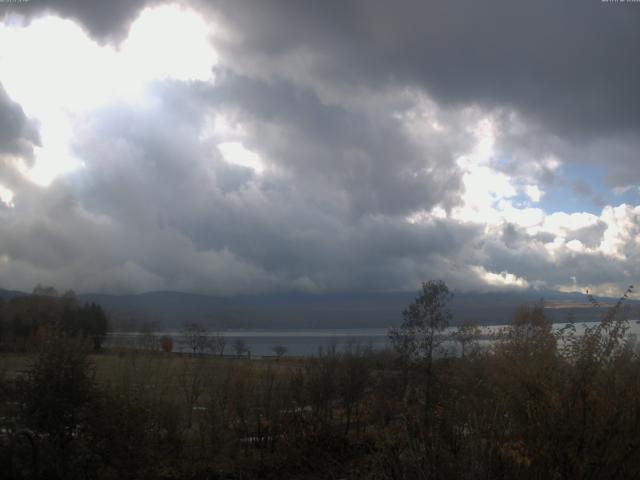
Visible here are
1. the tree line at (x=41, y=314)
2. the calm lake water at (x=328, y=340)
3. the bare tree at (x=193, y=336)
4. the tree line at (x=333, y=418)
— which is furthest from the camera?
the bare tree at (x=193, y=336)

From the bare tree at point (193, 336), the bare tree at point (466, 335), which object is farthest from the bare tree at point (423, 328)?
the bare tree at point (193, 336)

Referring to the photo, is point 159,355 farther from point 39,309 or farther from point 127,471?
point 39,309

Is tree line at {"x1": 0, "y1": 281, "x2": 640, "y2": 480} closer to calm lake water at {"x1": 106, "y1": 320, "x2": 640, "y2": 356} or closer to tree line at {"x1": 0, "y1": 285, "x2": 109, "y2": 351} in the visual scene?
calm lake water at {"x1": 106, "y1": 320, "x2": 640, "y2": 356}

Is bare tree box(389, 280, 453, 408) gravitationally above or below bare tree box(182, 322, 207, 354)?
above

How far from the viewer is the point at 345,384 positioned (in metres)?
21.7

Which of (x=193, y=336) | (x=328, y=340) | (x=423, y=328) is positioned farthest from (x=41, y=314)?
(x=423, y=328)

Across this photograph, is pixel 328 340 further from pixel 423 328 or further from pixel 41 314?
pixel 41 314

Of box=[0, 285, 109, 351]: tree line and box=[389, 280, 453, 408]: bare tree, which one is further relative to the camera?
box=[0, 285, 109, 351]: tree line

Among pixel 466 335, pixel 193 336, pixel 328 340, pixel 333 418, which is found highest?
pixel 466 335

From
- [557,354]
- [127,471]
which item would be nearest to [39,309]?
[127,471]

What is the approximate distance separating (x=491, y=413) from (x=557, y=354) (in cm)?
181

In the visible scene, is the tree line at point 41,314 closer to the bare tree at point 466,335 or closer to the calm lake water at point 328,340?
the calm lake water at point 328,340

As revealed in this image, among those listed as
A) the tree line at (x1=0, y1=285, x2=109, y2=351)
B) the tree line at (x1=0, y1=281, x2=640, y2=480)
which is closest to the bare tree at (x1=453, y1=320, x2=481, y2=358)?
the tree line at (x1=0, y1=281, x2=640, y2=480)

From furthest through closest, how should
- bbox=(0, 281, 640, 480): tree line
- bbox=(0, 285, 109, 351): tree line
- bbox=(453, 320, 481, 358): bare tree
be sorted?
bbox=(0, 285, 109, 351): tree line, bbox=(453, 320, 481, 358): bare tree, bbox=(0, 281, 640, 480): tree line
